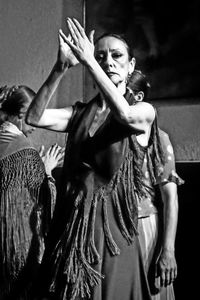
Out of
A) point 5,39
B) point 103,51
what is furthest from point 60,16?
point 103,51

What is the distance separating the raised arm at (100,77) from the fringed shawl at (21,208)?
1.68 ft

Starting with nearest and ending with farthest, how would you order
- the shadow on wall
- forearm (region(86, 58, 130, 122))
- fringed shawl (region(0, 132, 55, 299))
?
forearm (region(86, 58, 130, 122)) → fringed shawl (region(0, 132, 55, 299)) → the shadow on wall

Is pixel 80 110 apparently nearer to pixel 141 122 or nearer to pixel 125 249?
pixel 141 122

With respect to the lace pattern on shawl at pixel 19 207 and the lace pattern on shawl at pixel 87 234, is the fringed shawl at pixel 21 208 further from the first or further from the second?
the lace pattern on shawl at pixel 87 234

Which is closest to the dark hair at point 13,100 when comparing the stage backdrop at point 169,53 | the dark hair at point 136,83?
the dark hair at point 136,83

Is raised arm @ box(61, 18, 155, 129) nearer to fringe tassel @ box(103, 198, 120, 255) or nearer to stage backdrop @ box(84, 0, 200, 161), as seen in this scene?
fringe tassel @ box(103, 198, 120, 255)

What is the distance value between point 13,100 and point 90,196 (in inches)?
23.3

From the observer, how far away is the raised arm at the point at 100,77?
3.31 feet

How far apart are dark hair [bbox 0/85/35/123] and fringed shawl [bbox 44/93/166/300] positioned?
459 mm

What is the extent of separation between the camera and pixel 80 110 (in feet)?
3.91

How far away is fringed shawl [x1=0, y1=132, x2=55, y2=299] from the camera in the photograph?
1477mm

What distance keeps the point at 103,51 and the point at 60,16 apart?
100 centimetres

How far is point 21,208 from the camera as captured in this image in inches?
58.3

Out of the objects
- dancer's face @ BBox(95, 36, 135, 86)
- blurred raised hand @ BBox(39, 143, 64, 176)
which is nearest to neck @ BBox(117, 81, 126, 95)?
dancer's face @ BBox(95, 36, 135, 86)
